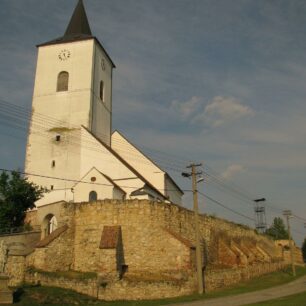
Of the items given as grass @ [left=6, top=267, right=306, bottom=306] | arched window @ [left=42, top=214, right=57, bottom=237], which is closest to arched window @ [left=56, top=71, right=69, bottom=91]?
arched window @ [left=42, top=214, right=57, bottom=237]

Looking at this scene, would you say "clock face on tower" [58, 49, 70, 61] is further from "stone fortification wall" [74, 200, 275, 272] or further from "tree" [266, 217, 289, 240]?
"tree" [266, 217, 289, 240]

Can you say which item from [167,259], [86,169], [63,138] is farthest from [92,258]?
[63,138]

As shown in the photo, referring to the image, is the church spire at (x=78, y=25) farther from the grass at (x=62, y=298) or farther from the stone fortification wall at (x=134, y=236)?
the grass at (x=62, y=298)

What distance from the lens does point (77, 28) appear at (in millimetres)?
41938

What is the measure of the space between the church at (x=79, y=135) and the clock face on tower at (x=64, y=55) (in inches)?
4.0

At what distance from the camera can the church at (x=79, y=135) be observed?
109 feet

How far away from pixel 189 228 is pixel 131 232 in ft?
15.5

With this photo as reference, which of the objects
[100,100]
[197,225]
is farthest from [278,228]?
[197,225]

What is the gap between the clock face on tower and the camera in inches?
1522

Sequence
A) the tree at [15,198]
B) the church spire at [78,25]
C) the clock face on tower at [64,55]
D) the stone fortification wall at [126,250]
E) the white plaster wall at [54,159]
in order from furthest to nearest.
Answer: the church spire at [78,25], the clock face on tower at [64,55], the white plaster wall at [54,159], the tree at [15,198], the stone fortification wall at [126,250]

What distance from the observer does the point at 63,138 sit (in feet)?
117

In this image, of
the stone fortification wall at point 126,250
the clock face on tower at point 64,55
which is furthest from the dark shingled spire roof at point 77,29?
the stone fortification wall at point 126,250

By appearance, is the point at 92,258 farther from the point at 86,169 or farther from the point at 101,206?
the point at 86,169

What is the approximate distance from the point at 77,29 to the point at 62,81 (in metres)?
6.94
